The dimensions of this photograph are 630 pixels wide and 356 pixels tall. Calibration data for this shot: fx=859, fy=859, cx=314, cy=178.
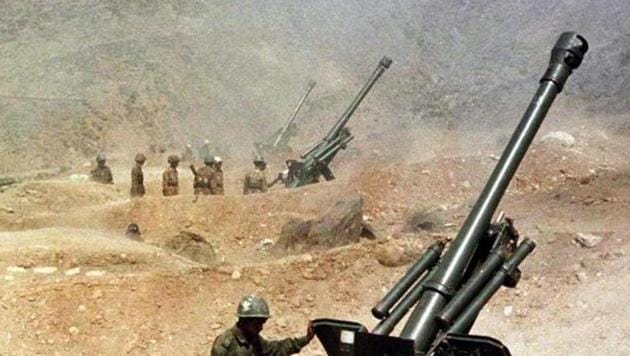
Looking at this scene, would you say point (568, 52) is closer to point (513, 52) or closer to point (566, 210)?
point (566, 210)

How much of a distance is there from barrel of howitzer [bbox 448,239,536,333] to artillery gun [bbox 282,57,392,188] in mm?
11237

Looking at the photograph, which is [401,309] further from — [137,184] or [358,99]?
[358,99]

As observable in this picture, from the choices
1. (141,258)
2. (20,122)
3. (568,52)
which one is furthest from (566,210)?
(20,122)

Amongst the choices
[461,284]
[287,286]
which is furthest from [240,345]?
[287,286]

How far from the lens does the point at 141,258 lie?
889cm

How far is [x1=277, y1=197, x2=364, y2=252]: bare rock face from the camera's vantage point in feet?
31.4

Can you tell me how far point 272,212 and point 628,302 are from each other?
6.81 m

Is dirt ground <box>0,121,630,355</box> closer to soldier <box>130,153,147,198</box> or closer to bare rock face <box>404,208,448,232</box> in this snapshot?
bare rock face <box>404,208,448,232</box>

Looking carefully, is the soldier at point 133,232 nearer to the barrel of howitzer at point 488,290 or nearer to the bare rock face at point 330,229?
the bare rock face at point 330,229

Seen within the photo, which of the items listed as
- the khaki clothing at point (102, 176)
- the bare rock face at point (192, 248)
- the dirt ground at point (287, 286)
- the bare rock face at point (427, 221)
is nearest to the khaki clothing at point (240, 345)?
the dirt ground at point (287, 286)

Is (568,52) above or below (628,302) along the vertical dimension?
above

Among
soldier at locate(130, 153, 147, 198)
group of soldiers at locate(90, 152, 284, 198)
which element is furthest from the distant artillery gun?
group of soldiers at locate(90, 152, 284, 198)

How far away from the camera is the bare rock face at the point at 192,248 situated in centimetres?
1005

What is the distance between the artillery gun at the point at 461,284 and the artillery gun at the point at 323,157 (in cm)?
1099
